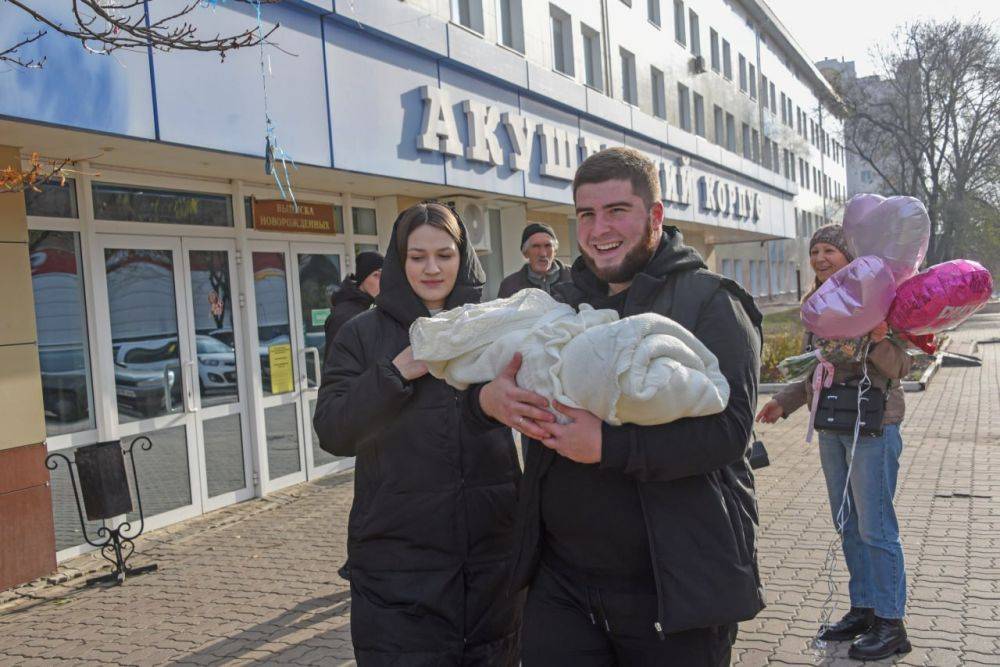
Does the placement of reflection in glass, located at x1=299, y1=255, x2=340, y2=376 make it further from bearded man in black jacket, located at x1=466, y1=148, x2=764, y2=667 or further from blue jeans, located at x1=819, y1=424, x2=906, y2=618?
bearded man in black jacket, located at x1=466, y1=148, x2=764, y2=667

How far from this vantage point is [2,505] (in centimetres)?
618

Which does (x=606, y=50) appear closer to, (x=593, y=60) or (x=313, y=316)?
(x=593, y=60)

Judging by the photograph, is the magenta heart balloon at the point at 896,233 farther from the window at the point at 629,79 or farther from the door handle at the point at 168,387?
the window at the point at 629,79

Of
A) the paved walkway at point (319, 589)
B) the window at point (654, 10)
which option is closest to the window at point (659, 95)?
the window at point (654, 10)

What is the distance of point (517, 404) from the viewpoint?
206cm

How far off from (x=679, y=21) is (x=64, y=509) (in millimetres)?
21139

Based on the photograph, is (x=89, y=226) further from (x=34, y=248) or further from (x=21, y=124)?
(x=21, y=124)

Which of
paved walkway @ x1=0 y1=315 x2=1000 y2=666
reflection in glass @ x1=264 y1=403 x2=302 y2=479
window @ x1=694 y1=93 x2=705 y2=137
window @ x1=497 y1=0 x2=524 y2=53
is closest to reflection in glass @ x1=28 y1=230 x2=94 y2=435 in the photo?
paved walkway @ x1=0 y1=315 x2=1000 y2=666

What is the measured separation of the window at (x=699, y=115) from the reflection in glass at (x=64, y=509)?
2065 cm

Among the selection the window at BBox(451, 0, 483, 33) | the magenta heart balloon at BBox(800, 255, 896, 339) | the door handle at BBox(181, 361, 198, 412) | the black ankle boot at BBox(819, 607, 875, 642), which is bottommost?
the black ankle boot at BBox(819, 607, 875, 642)

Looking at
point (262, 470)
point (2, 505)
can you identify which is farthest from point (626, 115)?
point (2, 505)

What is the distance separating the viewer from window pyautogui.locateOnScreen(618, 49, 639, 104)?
Answer: 62.6 feet

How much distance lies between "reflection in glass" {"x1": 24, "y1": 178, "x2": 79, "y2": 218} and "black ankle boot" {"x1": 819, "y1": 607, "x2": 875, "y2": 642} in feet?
19.5

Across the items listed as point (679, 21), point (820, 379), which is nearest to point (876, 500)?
point (820, 379)
